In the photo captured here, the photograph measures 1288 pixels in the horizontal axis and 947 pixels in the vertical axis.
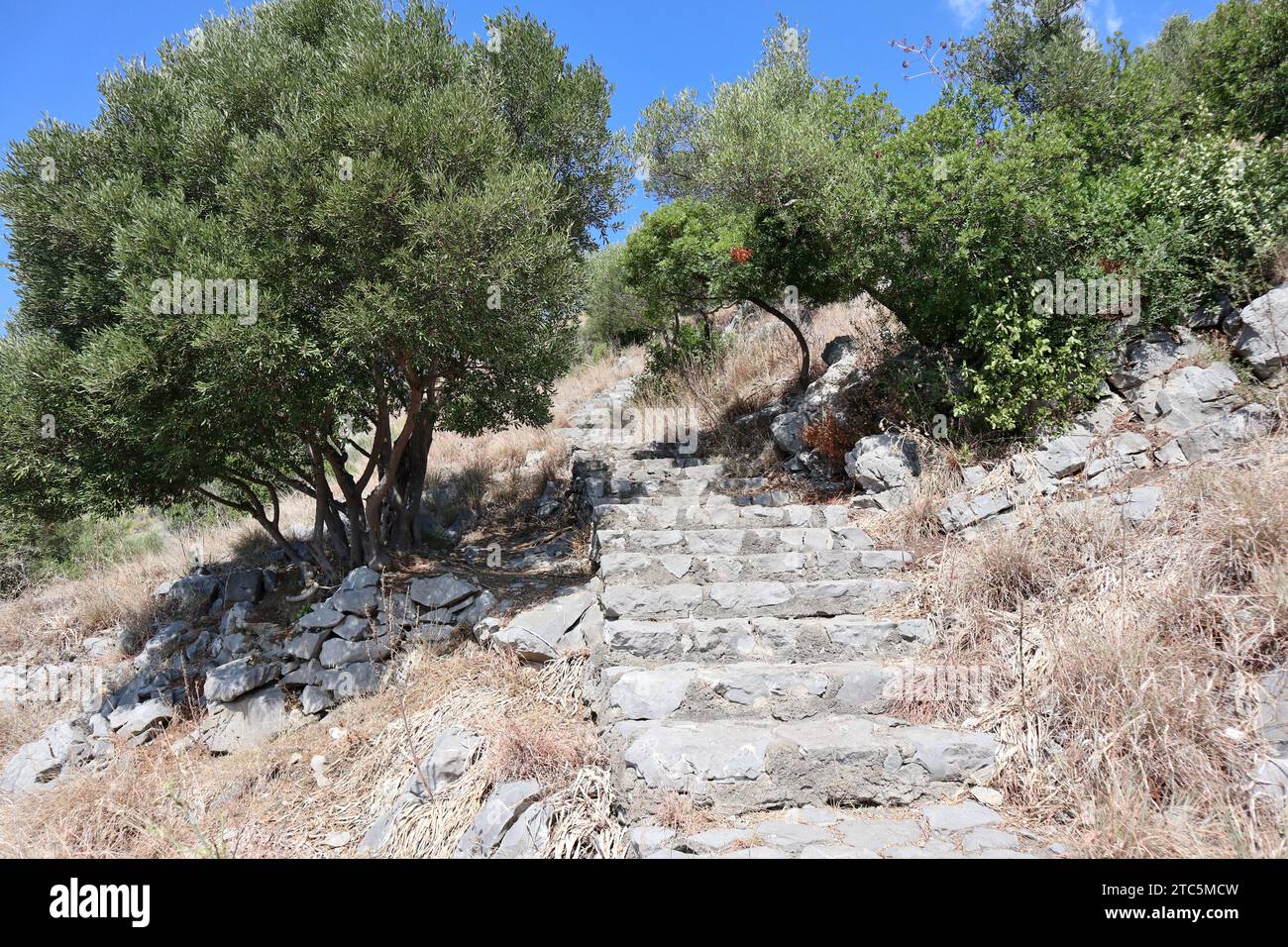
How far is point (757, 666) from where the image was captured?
4.72 meters

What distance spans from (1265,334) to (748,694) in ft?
17.7

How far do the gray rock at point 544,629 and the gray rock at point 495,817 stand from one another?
1.37m

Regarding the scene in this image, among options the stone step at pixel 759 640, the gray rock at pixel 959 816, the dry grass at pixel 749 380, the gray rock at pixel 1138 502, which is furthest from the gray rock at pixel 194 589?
the gray rock at pixel 1138 502

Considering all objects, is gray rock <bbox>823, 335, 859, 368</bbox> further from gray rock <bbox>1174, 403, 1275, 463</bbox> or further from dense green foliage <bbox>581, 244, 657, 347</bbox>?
dense green foliage <bbox>581, 244, 657, 347</bbox>

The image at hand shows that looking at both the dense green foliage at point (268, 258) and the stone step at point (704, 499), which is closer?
the dense green foliage at point (268, 258)

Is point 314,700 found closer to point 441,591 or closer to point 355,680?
point 355,680

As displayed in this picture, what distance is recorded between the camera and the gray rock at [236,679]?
5805mm

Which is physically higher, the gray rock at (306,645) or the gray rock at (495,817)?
the gray rock at (306,645)

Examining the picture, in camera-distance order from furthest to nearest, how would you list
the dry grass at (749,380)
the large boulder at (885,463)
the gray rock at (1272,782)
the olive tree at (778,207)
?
1. the dry grass at (749,380)
2. the olive tree at (778,207)
3. the large boulder at (885,463)
4. the gray rock at (1272,782)

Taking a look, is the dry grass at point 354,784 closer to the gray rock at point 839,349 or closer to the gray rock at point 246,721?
the gray rock at point 246,721

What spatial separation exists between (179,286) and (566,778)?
463cm

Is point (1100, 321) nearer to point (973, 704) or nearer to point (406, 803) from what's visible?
→ point (973, 704)

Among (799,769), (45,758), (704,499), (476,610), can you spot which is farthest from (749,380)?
(45,758)
